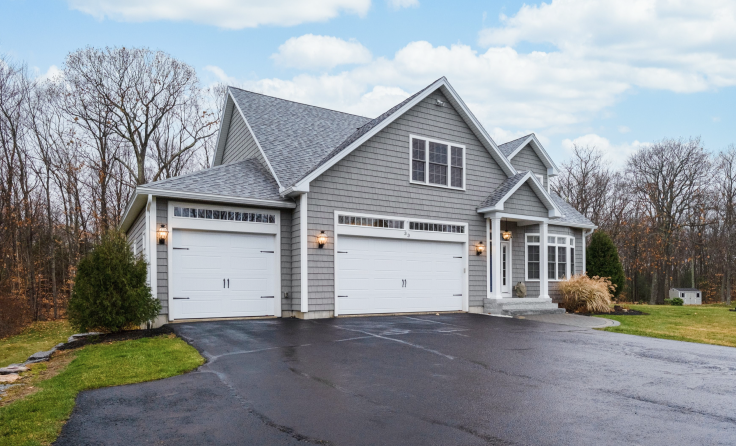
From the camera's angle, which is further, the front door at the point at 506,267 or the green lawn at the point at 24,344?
the front door at the point at 506,267

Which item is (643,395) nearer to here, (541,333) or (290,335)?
(541,333)

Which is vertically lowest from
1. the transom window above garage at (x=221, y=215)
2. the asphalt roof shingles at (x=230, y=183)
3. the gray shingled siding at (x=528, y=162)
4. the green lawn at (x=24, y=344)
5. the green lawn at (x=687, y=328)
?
the green lawn at (x=24, y=344)

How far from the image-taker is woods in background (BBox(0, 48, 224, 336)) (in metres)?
21.0

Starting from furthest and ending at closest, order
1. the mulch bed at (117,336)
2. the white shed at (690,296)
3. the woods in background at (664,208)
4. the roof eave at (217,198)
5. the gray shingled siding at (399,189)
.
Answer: the woods in background at (664,208) → the white shed at (690,296) → the gray shingled siding at (399,189) → the roof eave at (217,198) → the mulch bed at (117,336)

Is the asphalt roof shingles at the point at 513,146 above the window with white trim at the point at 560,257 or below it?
above

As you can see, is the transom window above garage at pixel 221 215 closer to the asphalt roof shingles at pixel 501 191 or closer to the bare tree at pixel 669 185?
the asphalt roof shingles at pixel 501 191

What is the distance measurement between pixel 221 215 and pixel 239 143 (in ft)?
17.0

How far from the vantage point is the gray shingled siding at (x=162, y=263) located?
1094cm

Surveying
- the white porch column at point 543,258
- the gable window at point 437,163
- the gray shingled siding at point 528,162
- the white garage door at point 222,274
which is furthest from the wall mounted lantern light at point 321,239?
the gray shingled siding at point 528,162

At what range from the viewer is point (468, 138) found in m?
15.2

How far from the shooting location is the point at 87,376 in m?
6.33

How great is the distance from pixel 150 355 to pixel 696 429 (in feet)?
23.2

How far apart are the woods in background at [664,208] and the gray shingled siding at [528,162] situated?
16.4 meters

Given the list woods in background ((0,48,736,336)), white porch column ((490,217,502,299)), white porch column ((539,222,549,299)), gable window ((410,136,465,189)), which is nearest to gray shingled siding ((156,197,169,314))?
gable window ((410,136,465,189))
